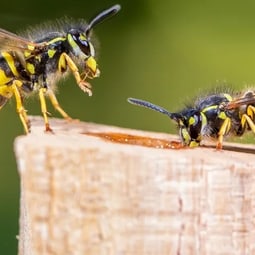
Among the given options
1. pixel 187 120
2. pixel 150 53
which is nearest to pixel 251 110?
pixel 187 120

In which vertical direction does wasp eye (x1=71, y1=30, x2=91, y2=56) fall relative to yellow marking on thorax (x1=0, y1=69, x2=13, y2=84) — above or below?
above

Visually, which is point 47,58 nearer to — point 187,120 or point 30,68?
point 30,68

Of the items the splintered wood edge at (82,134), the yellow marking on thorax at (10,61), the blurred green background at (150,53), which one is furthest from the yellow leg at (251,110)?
the blurred green background at (150,53)

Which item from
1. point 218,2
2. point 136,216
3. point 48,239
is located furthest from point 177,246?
point 218,2

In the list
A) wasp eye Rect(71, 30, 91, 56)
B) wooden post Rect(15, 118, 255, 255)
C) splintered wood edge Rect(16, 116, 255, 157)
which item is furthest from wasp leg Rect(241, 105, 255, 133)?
wooden post Rect(15, 118, 255, 255)

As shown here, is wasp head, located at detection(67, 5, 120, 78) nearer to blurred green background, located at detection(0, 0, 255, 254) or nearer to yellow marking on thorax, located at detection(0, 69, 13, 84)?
yellow marking on thorax, located at detection(0, 69, 13, 84)

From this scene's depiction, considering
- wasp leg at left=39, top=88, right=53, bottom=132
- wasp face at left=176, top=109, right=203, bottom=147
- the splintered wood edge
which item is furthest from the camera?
wasp face at left=176, top=109, right=203, bottom=147
